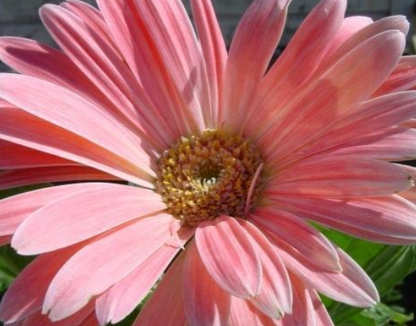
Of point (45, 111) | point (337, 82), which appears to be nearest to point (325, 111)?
point (337, 82)

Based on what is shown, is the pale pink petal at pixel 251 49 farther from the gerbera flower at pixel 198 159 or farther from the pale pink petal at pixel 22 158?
the pale pink petal at pixel 22 158

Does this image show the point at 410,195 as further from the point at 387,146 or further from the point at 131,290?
→ the point at 131,290

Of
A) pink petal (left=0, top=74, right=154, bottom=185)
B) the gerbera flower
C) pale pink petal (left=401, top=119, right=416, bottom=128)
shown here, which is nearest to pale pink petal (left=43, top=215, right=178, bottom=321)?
the gerbera flower

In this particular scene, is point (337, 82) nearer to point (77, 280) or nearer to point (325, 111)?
point (325, 111)

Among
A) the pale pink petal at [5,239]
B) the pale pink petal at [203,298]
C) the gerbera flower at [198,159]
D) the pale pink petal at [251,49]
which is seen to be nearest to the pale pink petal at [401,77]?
the gerbera flower at [198,159]

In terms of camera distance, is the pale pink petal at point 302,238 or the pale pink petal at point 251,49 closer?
the pale pink petal at point 302,238

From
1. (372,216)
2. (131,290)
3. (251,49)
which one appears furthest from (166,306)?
(251,49)
